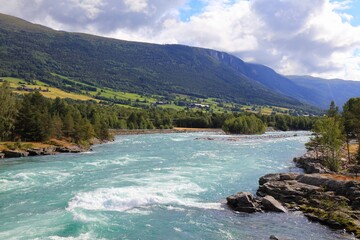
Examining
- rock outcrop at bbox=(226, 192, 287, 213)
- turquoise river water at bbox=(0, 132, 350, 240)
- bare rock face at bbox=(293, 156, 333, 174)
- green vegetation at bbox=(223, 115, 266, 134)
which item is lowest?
turquoise river water at bbox=(0, 132, 350, 240)

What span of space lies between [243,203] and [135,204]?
10048 millimetres

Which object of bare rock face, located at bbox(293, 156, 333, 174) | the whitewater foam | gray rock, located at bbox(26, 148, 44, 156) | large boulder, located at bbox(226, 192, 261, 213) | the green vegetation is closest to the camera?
large boulder, located at bbox(226, 192, 261, 213)

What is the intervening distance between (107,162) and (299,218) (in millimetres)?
39371

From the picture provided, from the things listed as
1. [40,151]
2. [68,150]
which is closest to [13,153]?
[40,151]

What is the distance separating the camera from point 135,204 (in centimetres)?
3316

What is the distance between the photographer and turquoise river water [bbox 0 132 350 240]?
25.8m

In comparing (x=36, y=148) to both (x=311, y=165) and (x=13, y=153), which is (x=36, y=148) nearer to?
(x=13, y=153)

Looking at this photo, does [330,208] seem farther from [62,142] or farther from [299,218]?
[62,142]

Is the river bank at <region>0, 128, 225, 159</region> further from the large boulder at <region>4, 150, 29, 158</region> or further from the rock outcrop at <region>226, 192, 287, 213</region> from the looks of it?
the rock outcrop at <region>226, 192, 287, 213</region>

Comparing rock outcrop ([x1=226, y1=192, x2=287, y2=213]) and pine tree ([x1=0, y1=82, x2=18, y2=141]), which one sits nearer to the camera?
rock outcrop ([x1=226, y1=192, x2=287, y2=213])

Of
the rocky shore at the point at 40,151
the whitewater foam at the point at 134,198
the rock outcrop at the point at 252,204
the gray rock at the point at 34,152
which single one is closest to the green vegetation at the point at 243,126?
the rocky shore at the point at 40,151

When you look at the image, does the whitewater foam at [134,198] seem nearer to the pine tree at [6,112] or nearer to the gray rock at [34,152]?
the gray rock at [34,152]

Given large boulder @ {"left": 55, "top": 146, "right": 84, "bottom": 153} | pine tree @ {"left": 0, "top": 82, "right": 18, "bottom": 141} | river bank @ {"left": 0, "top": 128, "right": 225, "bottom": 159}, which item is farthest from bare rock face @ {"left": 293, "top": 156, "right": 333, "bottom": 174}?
pine tree @ {"left": 0, "top": 82, "right": 18, "bottom": 141}

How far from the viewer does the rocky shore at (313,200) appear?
28.5 metres
